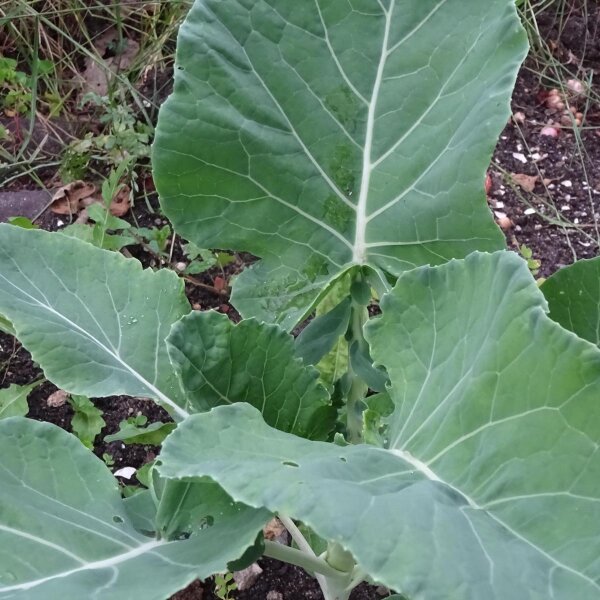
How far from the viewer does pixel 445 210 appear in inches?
39.7

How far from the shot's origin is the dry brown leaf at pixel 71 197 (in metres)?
2.01

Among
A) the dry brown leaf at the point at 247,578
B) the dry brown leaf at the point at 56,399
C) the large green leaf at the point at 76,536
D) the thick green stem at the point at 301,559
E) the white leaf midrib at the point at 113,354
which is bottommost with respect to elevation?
the dry brown leaf at the point at 247,578

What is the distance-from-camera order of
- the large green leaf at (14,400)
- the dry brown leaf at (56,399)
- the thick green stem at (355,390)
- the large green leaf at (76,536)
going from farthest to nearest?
the dry brown leaf at (56,399) < the large green leaf at (14,400) < the thick green stem at (355,390) < the large green leaf at (76,536)

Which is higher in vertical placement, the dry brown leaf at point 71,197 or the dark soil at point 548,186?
the dark soil at point 548,186

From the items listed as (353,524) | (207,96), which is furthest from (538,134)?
(353,524)

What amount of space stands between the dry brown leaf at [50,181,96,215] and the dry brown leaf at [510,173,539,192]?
3.85 ft

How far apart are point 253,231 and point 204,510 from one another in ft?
1.34

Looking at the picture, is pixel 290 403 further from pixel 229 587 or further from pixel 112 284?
pixel 229 587

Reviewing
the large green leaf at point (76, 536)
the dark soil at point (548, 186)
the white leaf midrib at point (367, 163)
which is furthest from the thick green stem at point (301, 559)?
the dark soil at point (548, 186)

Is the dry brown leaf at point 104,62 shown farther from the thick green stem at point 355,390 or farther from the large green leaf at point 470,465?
the large green leaf at point 470,465

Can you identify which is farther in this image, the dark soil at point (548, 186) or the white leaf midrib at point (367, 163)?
the dark soil at point (548, 186)

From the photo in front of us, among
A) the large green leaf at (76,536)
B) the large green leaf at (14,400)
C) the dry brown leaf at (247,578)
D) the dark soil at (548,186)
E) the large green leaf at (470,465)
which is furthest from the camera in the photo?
the dark soil at (548,186)

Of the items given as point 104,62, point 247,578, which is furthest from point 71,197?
point 247,578

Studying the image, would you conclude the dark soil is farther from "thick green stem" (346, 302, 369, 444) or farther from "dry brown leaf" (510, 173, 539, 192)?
"thick green stem" (346, 302, 369, 444)
